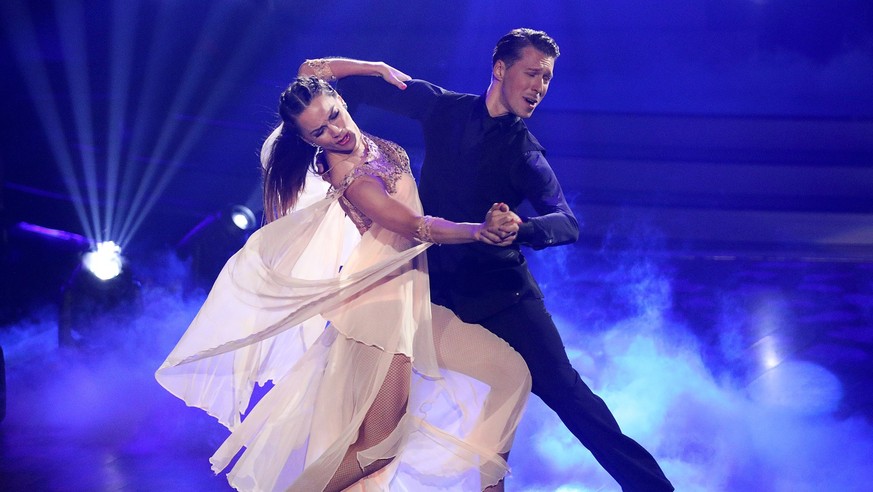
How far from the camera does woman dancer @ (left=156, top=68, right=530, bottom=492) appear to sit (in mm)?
2197

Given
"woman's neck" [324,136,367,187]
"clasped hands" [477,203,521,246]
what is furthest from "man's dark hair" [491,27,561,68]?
"clasped hands" [477,203,521,246]

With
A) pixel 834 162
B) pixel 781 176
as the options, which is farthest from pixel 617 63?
pixel 834 162

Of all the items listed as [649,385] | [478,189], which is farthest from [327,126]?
[649,385]

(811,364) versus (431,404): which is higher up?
(811,364)

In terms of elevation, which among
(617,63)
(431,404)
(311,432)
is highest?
(617,63)

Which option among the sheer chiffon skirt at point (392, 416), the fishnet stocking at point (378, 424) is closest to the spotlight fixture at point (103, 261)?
the sheer chiffon skirt at point (392, 416)

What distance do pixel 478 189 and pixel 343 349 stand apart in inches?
26.8

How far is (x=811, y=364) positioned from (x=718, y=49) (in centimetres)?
260

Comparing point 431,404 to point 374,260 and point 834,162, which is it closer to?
point 374,260

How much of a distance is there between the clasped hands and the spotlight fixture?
4219mm

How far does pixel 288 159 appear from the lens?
2.41 m

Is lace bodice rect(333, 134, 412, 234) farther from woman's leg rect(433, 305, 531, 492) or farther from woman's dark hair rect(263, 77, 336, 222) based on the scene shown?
woman's leg rect(433, 305, 531, 492)

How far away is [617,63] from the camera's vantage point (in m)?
5.63

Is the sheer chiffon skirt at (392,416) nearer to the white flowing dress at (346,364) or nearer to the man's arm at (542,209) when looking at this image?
the white flowing dress at (346,364)
